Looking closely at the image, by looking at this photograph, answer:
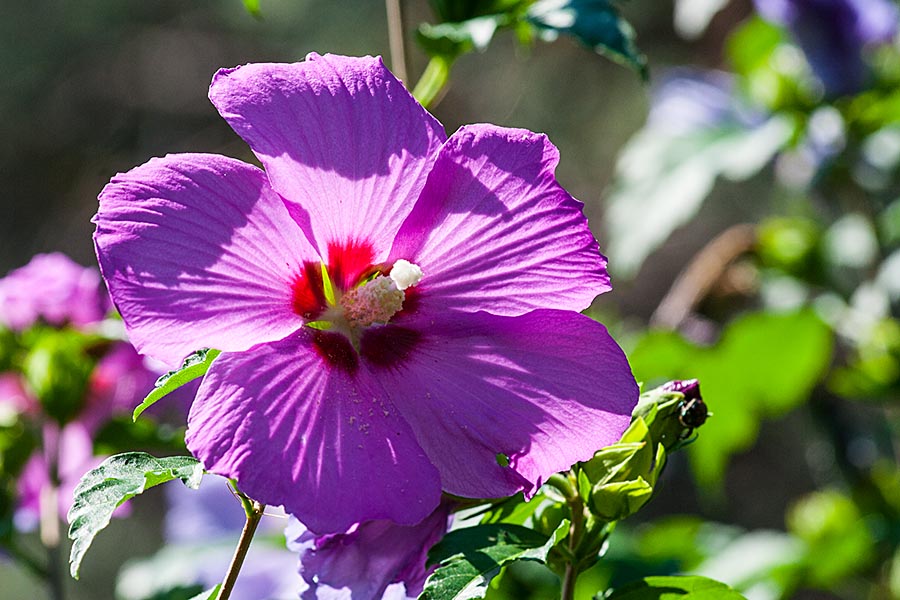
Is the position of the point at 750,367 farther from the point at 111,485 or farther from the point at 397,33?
the point at 111,485

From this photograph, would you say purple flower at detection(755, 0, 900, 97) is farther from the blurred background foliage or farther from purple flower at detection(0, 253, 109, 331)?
purple flower at detection(0, 253, 109, 331)

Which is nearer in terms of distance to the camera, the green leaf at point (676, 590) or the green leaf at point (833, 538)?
the green leaf at point (676, 590)

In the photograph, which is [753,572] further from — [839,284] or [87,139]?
[87,139]

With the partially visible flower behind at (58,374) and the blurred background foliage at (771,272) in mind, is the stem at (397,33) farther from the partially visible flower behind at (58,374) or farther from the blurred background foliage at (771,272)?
the partially visible flower behind at (58,374)

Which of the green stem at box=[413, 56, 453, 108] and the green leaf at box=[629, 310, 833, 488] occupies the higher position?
the green stem at box=[413, 56, 453, 108]

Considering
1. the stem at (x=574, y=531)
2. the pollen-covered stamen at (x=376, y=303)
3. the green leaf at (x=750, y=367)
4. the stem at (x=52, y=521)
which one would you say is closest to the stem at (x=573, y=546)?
the stem at (x=574, y=531)

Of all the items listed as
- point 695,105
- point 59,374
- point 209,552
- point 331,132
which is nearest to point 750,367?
point 695,105

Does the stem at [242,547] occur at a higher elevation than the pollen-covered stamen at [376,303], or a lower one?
lower

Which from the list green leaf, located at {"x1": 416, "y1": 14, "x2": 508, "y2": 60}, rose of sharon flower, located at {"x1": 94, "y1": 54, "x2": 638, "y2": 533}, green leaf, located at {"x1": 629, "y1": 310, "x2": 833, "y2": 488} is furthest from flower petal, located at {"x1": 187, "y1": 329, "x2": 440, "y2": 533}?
green leaf, located at {"x1": 629, "y1": 310, "x2": 833, "y2": 488}

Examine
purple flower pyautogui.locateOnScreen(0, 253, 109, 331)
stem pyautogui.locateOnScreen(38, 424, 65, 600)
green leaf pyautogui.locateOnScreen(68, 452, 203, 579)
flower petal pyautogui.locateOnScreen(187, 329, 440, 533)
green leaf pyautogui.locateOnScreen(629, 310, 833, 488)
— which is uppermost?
flower petal pyautogui.locateOnScreen(187, 329, 440, 533)
